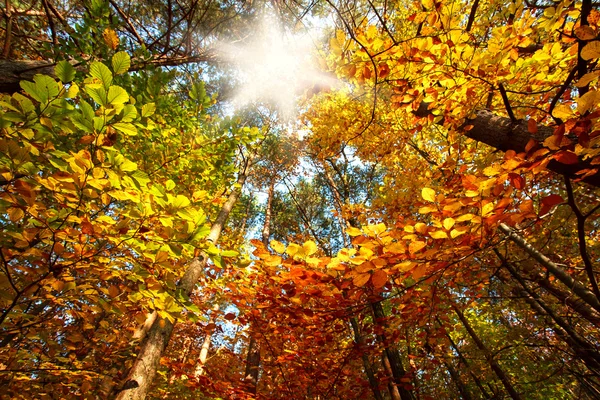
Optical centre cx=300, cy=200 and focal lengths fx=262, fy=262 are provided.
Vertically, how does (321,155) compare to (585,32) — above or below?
above

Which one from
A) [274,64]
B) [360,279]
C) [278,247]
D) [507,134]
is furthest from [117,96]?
[274,64]

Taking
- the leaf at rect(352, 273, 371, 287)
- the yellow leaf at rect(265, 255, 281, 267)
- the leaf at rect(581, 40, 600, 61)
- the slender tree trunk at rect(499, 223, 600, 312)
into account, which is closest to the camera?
the leaf at rect(581, 40, 600, 61)

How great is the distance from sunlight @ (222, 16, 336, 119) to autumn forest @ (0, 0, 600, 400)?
61 mm

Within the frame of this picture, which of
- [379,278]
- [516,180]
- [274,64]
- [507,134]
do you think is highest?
[274,64]

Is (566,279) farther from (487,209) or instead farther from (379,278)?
(379,278)

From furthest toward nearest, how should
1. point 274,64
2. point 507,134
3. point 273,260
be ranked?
point 274,64, point 507,134, point 273,260

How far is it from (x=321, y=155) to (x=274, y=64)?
224 cm

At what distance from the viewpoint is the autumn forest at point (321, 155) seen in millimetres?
1152

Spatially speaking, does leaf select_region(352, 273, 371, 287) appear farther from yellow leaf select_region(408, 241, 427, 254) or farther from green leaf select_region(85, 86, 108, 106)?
green leaf select_region(85, 86, 108, 106)

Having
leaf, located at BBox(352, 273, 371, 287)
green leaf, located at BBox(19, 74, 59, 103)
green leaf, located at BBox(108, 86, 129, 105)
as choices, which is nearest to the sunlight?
green leaf, located at BBox(108, 86, 129, 105)

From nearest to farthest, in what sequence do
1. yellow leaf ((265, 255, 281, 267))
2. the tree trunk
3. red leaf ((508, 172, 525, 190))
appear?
red leaf ((508, 172, 525, 190)), yellow leaf ((265, 255, 281, 267)), the tree trunk

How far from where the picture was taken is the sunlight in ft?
9.65

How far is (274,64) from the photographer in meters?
4.79

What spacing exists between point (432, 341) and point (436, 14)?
262cm
